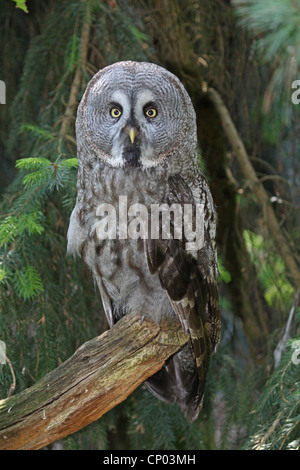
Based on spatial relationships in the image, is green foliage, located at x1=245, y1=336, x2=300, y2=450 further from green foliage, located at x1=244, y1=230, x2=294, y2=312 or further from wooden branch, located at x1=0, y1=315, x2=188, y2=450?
green foliage, located at x1=244, y1=230, x2=294, y2=312

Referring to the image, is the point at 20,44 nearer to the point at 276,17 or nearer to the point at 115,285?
the point at 115,285

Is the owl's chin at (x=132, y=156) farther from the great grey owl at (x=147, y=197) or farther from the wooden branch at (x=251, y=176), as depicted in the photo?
the wooden branch at (x=251, y=176)

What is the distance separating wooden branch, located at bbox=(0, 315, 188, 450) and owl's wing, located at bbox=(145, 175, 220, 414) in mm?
139

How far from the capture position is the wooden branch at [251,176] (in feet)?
6.78

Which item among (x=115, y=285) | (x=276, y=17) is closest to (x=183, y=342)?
(x=115, y=285)

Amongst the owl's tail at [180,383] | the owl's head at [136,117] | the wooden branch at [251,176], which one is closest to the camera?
the owl's head at [136,117]

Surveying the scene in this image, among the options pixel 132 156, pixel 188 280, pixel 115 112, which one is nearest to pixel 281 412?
pixel 188 280

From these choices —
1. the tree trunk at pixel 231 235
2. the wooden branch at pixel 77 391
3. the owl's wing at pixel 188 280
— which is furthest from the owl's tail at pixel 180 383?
the tree trunk at pixel 231 235

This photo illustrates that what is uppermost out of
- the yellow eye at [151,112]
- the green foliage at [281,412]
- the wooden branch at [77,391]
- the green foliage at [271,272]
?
the yellow eye at [151,112]

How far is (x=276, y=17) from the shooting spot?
0.87m

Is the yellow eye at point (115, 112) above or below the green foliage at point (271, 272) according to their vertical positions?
above

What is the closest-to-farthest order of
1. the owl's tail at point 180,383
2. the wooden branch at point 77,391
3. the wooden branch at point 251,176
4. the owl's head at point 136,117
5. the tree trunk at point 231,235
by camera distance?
the wooden branch at point 77,391 → the owl's head at point 136,117 → the owl's tail at point 180,383 → the wooden branch at point 251,176 → the tree trunk at point 231,235

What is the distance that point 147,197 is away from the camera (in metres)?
1.41

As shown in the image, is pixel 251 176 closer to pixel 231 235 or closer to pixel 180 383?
pixel 231 235
